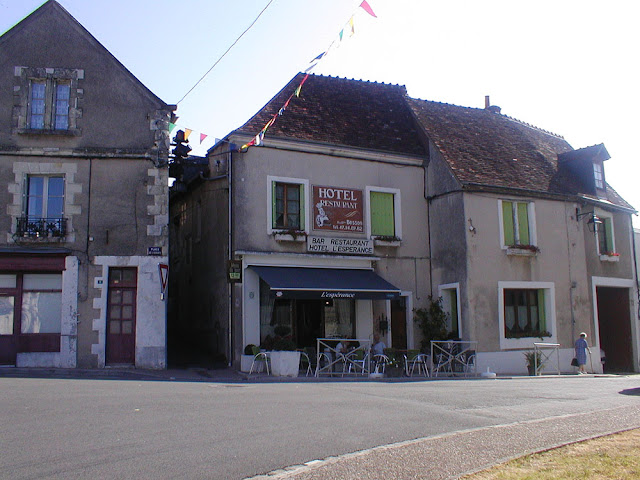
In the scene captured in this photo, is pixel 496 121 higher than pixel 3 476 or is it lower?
higher

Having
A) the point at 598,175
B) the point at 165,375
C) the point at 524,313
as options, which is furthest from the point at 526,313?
the point at 165,375

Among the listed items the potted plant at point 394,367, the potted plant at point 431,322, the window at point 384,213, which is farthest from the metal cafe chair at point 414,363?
the window at point 384,213

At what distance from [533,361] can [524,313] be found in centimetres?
183

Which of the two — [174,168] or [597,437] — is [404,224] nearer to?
[174,168]

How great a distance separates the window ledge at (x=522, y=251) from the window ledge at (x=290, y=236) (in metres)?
6.46

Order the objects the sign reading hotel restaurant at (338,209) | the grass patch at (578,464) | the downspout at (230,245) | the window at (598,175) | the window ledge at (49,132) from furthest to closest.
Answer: the window at (598,175)
the sign reading hotel restaurant at (338,209)
the downspout at (230,245)
the window ledge at (49,132)
the grass patch at (578,464)

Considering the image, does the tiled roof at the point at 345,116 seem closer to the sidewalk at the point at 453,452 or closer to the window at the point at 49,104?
the window at the point at 49,104

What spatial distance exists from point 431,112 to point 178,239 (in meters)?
9.97

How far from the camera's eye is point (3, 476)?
214 inches

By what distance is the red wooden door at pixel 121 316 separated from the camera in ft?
53.1

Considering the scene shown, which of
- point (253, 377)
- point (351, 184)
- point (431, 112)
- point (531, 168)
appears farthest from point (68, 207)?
point (531, 168)

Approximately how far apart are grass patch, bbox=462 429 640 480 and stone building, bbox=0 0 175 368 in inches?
448

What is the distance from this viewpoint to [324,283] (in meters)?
17.5

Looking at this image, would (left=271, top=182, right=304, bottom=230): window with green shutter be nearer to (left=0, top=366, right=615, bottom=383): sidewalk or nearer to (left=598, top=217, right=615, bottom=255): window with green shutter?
(left=0, top=366, right=615, bottom=383): sidewalk
